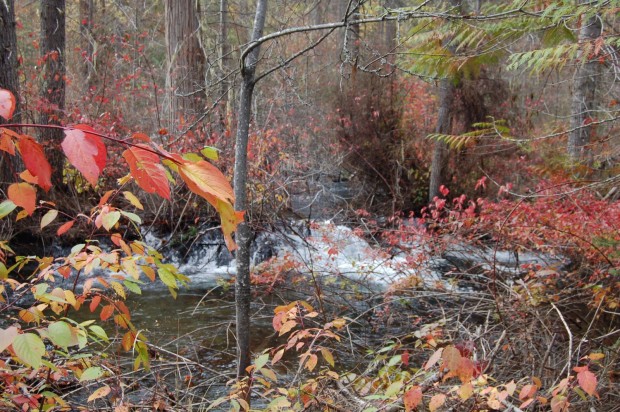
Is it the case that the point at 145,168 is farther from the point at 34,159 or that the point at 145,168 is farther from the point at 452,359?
the point at 452,359

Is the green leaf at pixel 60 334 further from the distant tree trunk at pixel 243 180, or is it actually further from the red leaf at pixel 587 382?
the red leaf at pixel 587 382

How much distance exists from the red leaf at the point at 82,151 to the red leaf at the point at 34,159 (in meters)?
0.17

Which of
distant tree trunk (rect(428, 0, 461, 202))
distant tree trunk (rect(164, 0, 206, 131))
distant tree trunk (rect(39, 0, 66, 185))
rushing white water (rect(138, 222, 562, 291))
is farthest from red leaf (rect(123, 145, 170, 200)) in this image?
distant tree trunk (rect(428, 0, 461, 202))

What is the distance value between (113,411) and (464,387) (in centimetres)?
186

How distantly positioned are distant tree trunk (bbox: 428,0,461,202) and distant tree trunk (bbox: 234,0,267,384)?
7586 mm

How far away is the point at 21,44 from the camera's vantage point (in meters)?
16.0

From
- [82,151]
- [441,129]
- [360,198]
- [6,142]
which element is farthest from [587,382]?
[360,198]

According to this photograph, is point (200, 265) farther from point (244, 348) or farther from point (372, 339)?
point (244, 348)

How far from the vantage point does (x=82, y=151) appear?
3.56ft

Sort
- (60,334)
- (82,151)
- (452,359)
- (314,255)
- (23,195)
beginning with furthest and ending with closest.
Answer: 1. (314,255)
2. (452,359)
3. (60,334)
4. (23,195)
5. (82,151)

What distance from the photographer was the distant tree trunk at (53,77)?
8969mm

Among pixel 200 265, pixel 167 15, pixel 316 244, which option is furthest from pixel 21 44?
pixel 316 244

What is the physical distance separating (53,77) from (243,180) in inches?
301

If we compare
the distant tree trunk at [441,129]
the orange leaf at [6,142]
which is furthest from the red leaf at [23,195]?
the distant tree trunk at [441,129]
